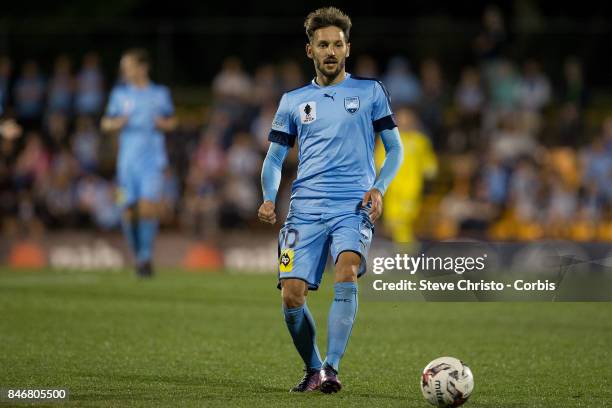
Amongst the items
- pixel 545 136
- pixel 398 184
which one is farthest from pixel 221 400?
pixel 545 136

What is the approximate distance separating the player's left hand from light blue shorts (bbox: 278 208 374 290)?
118 millimetres

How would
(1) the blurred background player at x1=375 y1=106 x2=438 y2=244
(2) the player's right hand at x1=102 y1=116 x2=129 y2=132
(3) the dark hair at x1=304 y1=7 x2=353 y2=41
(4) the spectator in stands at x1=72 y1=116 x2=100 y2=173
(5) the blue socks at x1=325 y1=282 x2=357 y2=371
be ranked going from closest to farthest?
(5) the blue socks at x1=325 y1=282 x2=357 y2=371 → (3) the dark hair at x1=304 y1=7 x2=353 y2=41 → (2) the player's right hand at x1=102 y1=116 x2=129 y2=132 → (1) the blurred background player at x1=375 y1=106 x2=438 y2=244 → (4) the spectator in stands at x1=72 y1=116 x2=100 y2=173

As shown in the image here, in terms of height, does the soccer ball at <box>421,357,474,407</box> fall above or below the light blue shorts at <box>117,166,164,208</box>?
below

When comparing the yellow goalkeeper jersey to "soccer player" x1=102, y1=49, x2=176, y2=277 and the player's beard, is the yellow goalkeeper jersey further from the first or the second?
A: the player's beard

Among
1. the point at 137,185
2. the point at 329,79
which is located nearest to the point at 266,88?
the point at 137,185

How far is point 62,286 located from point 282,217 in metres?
5.39

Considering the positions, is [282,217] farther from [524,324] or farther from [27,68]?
[524,324]

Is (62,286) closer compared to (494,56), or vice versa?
(62,286)

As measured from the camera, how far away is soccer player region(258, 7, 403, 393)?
7074 millimetres

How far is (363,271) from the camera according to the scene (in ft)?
23.6

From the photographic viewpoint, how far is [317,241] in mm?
7172

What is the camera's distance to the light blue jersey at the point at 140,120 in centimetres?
1527

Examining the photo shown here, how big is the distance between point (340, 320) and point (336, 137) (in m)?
1.12

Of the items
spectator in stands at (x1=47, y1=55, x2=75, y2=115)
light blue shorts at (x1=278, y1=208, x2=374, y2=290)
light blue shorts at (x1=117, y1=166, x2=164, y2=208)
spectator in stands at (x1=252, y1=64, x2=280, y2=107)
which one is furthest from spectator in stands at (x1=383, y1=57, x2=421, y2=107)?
light blue shorts at (x1=278, y1=208, x2=374, y2=290)
